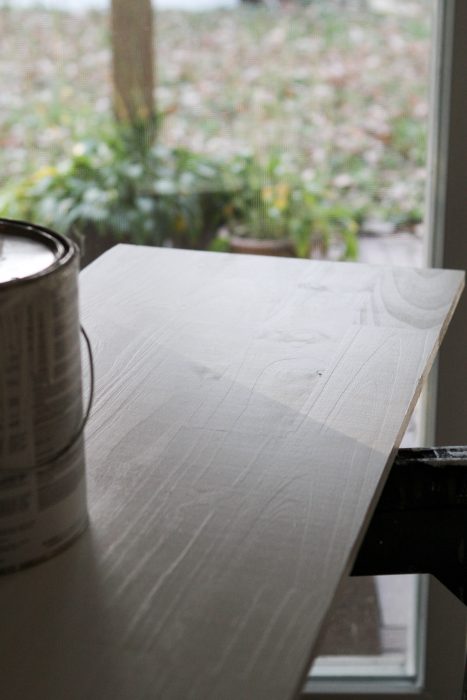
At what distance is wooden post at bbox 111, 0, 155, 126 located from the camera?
1.78m

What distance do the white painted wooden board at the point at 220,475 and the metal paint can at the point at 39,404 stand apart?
1.0 inches

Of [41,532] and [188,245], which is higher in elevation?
[41,532]

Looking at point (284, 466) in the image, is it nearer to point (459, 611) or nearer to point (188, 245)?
point (188, 245)

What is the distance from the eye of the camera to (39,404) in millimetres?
671

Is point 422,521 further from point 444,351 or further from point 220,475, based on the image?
point 444,351

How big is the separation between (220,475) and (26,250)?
216mm

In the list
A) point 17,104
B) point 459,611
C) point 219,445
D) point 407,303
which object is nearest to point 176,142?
point 17,104

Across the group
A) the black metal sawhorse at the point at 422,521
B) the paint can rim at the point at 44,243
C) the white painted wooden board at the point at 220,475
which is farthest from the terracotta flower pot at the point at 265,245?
the paint can rim at the point at 44,243

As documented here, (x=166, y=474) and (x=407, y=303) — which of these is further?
(x=407, y=303)

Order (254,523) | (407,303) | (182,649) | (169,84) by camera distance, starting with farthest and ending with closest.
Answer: (169,84) → (407,303) → (254,523) → (182,649)

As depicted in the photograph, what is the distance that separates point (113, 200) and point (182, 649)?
53.0 inches

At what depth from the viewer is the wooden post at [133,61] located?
178 centimetres

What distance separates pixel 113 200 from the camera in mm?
1866

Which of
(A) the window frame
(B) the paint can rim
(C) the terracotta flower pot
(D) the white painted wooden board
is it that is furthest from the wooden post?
(B) the paint can rim
